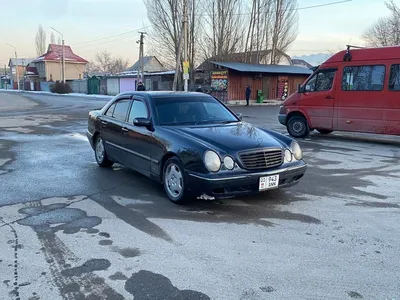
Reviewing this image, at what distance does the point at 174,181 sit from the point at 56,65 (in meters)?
76.0

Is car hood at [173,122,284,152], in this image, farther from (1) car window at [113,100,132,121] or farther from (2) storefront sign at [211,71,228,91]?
(2) storefront sign at [211,71,228,91]

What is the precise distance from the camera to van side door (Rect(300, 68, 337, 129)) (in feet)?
38.5

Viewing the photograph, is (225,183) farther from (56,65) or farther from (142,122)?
(56,65)

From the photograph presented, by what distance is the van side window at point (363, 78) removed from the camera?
10834 millimetres

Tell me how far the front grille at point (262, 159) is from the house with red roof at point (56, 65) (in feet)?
241

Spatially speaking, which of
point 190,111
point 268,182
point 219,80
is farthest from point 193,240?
point 219,80

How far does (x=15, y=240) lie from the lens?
4113 millimetres

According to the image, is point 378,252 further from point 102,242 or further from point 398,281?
point 102,242

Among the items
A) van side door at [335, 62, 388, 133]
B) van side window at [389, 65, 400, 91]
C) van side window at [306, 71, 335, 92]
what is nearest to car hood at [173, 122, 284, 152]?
van side door at [335, 62, 388, 133]

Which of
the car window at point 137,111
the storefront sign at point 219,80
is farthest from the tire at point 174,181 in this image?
the storefront sign at point 219,80

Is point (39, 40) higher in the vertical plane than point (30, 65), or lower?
higher

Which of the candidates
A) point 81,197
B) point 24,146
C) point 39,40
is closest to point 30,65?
point 39,40

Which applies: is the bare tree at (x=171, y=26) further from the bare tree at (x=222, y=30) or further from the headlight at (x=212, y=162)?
the headlight at (x=212, y=162)

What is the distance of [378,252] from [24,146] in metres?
9.24
